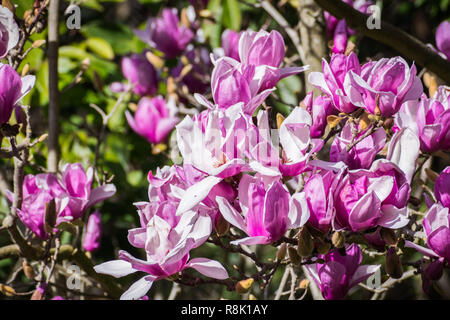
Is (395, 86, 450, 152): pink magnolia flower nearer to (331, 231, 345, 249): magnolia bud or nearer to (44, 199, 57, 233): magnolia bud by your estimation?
(331, 231, 345, 249): magnolia bud

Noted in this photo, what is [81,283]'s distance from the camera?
4.47ft

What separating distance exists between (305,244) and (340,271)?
0.36 feet

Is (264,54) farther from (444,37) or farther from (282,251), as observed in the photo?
(444,37)

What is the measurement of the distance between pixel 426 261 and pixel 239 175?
294 millimetres

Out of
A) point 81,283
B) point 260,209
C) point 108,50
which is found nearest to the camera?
point 260,209

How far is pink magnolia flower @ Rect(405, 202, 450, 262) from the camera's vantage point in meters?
0.75

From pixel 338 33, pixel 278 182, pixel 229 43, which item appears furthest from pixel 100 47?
pixel 278 182

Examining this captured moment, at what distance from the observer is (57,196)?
974 millimetres

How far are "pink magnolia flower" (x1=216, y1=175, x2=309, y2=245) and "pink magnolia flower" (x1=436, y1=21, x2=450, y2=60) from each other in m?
0.61

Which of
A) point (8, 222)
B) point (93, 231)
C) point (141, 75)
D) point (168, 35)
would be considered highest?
point (168, 35)

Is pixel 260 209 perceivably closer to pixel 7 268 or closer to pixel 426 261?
pixel 426 261

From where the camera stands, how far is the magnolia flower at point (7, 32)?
34.5 inches

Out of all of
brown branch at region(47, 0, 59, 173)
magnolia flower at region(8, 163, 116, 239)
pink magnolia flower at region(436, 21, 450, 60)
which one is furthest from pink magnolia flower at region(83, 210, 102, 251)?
pink magnolia flower at region(436, 21, 450, 60)
